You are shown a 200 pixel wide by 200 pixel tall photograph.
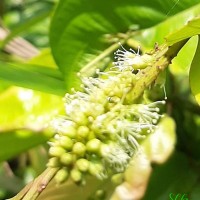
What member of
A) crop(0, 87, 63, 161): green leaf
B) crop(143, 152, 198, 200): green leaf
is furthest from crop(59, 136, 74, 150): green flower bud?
crop(143, 152, 198, 200): green leaf

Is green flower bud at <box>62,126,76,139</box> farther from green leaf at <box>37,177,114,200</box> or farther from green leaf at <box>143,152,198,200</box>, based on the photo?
green leaf at <box>143,152,198,200</box>

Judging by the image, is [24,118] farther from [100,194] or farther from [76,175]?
[76,175]

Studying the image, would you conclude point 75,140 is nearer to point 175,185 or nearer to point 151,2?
point 151,2

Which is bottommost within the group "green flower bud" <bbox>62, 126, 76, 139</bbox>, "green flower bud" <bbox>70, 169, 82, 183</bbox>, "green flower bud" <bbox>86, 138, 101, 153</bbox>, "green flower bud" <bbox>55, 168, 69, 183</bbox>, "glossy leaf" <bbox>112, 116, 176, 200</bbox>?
Answer: "glossy leaf" <bbox>112, 116, 176, 200</bbox>

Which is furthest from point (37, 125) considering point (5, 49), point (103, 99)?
point (5, 49)

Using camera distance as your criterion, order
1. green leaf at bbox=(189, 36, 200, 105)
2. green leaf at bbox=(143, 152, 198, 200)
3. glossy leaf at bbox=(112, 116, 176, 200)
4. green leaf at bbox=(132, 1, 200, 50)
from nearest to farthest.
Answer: glossy leaf at bbox=(112, 116, 176, 200) < green leaf at bbox=(189, 36, 200, 105) < green leaf at bbox=(132, 1, 200, 50) < green leaf at bbox=(143, 152, 198, 200)

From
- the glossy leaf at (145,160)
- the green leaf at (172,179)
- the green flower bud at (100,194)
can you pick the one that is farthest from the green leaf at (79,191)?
the green leaf at (172,179)

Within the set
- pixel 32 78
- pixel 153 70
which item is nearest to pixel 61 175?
pixel 153 70
